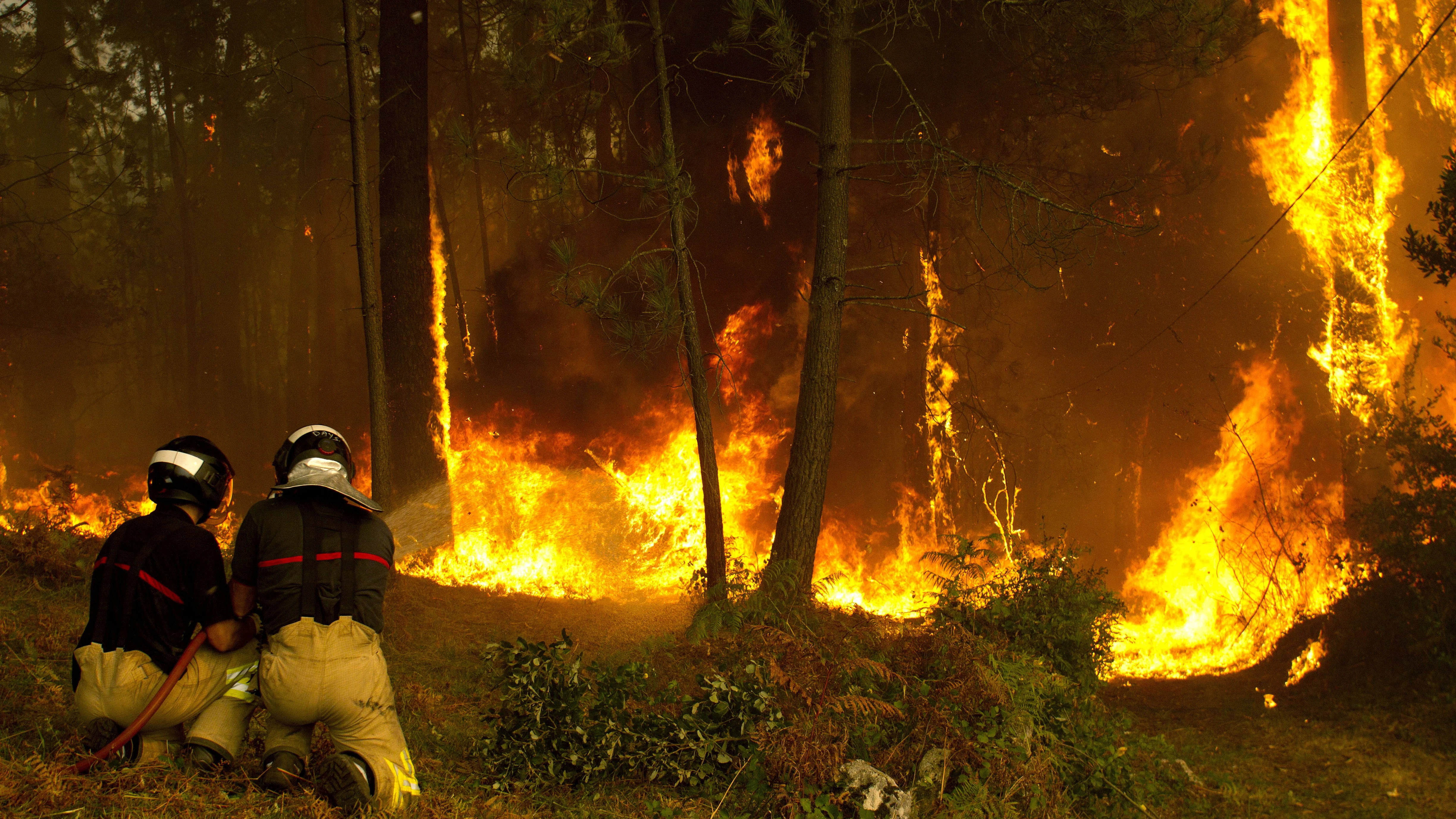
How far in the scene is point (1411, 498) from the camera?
8898 millimetres

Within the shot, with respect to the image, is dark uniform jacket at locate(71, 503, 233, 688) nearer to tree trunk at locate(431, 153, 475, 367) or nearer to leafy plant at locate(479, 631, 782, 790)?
leafy plant at locate(479, 631, 782, 790)

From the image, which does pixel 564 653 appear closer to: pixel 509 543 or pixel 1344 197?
pixel 509 543

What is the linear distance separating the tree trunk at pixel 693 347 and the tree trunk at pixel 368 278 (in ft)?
10.4

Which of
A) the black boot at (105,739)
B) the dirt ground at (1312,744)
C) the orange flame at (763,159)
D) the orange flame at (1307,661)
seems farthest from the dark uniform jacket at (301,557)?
the orange flame at (763,159)

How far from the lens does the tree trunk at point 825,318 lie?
8664 mm

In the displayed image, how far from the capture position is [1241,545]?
1220 cm

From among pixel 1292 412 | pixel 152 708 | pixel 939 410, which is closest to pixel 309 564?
pixel 152 708

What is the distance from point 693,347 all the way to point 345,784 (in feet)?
21.1

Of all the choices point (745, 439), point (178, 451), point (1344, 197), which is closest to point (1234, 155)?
point (1344, 197)

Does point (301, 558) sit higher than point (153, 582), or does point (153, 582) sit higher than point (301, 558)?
point (301, 558)

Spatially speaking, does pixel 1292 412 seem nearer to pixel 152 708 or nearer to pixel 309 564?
pixel 309 564

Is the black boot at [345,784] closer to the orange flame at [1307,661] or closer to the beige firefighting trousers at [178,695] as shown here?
the beige firefighting trousers at [178,695]

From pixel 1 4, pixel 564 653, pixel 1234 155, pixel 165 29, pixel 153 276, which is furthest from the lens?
pixel 153 276

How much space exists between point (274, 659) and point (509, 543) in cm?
983
